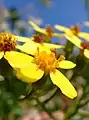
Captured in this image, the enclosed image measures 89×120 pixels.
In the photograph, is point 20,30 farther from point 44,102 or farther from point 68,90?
point 68,90

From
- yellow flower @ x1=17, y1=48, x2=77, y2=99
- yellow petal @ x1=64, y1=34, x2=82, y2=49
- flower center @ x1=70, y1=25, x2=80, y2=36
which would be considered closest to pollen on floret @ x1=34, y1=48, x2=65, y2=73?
yellow flower @ x1=17, y1=48, x2=77, y2=99

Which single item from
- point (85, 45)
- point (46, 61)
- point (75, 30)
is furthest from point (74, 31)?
point (46, 61)

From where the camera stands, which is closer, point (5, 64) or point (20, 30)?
point (5, 64)

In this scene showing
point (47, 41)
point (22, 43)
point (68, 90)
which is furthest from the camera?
point (47, 41)

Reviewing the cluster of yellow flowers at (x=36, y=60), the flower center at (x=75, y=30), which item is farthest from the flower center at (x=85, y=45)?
the flower center at (x=75, y=30)

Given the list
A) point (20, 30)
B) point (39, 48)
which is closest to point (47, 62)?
point (39, 48)

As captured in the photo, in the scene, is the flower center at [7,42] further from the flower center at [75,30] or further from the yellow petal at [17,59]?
the flower center at [75,30]
